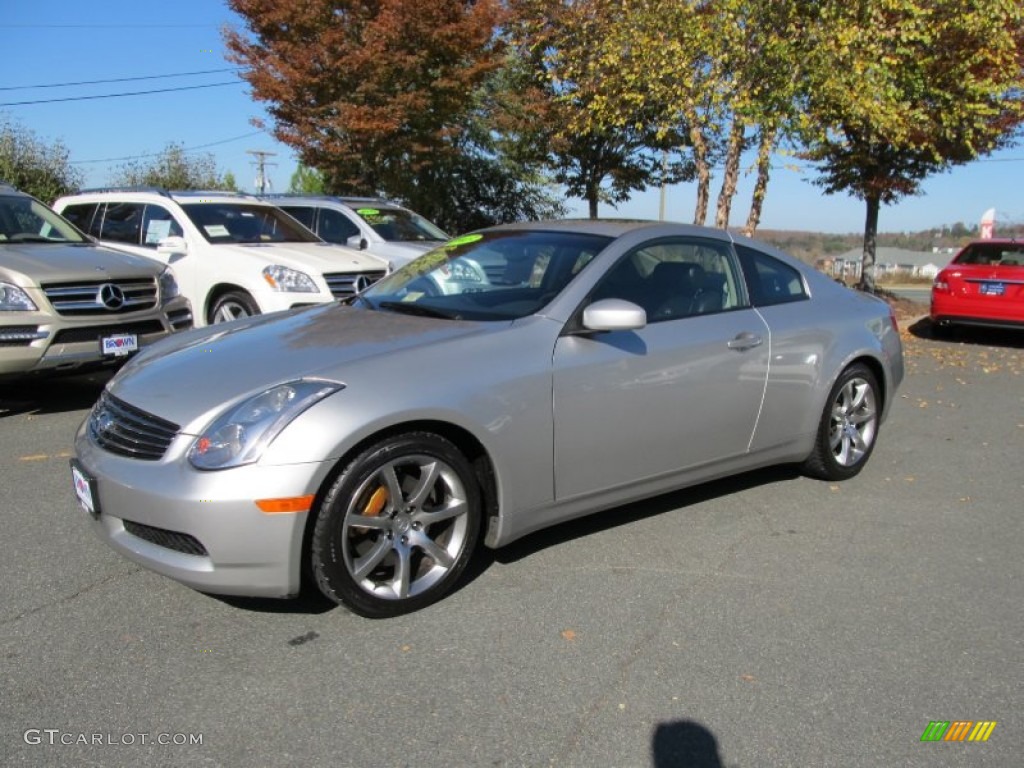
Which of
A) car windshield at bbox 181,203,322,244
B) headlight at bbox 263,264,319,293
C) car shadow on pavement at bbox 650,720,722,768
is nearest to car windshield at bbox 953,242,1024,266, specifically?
car windshield at bbox 181,203,322,244

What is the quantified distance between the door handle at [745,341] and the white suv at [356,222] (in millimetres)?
6817

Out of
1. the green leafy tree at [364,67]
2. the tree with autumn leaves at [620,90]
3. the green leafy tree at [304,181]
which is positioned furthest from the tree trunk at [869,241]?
the green leafy tree at [304,181]

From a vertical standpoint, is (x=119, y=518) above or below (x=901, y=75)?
below

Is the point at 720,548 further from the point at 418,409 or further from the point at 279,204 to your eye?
the point at 279,204

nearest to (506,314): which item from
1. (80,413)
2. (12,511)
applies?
(12,511)

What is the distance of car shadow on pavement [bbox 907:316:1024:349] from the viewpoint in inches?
478

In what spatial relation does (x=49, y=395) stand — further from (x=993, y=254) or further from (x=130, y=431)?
(x=993, y=254)

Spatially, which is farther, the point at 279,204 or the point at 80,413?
the point at 279,204

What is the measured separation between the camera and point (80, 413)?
643cm

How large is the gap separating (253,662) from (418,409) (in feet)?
3.46

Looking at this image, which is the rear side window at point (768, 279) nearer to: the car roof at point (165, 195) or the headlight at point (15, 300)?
the headlight at point (15, 300)

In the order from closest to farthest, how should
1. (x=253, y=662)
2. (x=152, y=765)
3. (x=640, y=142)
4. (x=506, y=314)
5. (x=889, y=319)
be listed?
(x=152, y=765)
(x=253, y=662)
(x=506, y=314)
(x=889, y=319)
(x=640, y=142)

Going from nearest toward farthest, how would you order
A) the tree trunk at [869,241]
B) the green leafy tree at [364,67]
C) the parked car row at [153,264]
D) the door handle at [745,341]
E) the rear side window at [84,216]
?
the door handle at [745,341], the parked car row at [153,264], the rear side window at [84,216], the green leafy tree at [364,67], the tree trunk at [869,241]

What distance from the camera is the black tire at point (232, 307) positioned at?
311 inches
